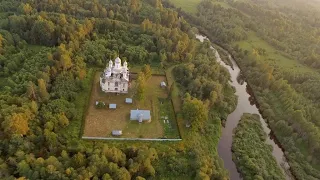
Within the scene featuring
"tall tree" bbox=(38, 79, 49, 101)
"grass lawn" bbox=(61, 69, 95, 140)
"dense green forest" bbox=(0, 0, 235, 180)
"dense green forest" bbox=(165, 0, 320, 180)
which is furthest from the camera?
"dense green forest" bbox=(165, 0, 320, 180)

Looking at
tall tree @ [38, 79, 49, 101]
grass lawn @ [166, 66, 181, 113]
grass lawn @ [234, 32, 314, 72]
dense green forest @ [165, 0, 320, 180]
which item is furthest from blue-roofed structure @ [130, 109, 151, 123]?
grass lawn @ [234, 32, 314, 72]

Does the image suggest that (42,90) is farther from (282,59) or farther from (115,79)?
(282,59)

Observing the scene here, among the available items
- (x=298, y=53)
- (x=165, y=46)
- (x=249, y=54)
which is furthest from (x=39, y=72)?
(x=298, y=53)

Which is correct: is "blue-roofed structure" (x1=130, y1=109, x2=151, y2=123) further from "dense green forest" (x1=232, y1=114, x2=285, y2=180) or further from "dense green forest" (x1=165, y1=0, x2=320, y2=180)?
"dense green forest" (x1=165, y1=0, x2=320, y2=180)

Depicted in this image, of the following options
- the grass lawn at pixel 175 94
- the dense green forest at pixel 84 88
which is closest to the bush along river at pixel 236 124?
the dense green forest at pixel 84 88

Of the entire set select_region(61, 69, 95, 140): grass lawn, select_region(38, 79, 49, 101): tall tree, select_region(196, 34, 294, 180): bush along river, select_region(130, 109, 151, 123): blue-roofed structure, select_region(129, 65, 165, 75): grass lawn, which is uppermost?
select_region(38, 79, 49, 101): tall tree

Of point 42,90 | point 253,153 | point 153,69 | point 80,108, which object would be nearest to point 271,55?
point 153,69

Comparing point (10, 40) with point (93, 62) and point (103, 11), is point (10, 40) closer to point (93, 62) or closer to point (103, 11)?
point (93, 62)
